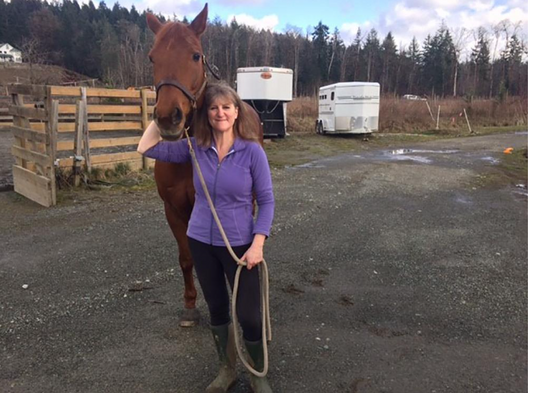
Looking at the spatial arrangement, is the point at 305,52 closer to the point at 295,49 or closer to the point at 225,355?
the point at 295,49

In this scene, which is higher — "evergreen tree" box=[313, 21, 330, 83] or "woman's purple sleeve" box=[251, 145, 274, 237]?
"evergreen tree" box=[313, 21, 330, 83]

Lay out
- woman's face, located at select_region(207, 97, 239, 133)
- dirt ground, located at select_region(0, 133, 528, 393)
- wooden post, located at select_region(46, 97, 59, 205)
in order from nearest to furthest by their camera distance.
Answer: woman's face, located at select_region(207, 97, 239, 133) → dirt ground, located at select_region(0, 133, 528, 393) → wooden post, located at select_region(46, 97, 59, 205)

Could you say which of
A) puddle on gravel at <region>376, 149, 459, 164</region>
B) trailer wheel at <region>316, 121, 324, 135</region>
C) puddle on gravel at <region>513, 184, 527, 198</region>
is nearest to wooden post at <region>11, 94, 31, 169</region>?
puddle on gravel at <region>513, 184, 527, 198</region>

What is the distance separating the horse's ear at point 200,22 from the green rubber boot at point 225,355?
1.84 m

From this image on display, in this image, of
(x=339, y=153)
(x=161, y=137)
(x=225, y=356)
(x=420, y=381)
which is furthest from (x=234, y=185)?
(x=339, y=153)

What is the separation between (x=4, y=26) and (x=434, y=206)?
86901mm

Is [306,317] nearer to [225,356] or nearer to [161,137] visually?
[225,356]

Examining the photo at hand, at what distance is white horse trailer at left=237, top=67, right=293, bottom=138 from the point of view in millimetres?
15695

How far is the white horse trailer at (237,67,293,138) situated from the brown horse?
13.1 meters

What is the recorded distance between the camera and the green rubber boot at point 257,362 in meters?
2.32

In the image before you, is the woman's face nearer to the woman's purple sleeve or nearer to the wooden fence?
the woman's purple sleeve

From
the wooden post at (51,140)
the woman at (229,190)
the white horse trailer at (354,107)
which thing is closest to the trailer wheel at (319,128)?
the white horse trailer at (354,107)

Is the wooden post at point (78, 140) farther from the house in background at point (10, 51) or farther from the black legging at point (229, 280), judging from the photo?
the house in background at point (10, 51)

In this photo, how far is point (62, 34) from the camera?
224 feet
